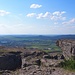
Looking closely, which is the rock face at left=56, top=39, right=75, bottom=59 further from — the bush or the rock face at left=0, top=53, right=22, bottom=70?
the rock face at left=0, top=53, right=22, bottom=70

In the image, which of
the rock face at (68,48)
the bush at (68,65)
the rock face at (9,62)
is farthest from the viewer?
the rock face at (9,62)

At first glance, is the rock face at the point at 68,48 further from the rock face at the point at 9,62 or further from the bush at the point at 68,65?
the rock face at the point at 9,62

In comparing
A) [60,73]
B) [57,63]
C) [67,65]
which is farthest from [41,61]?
[60,73]

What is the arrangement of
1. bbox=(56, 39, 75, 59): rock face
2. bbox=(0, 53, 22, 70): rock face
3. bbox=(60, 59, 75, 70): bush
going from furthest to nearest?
bbox=(0, 53, 22, 70): rock face → bbox=(56, 39, 75, 59): rock face → bbox=(60, 59, 75, 70): bush

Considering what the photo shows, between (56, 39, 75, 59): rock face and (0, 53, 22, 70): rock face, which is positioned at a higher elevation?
(56, 39, 75, 59): rock face

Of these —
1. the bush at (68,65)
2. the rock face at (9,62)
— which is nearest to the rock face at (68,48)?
the bush at (68,65)

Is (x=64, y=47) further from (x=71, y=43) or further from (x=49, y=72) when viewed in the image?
(x=49, y=72)

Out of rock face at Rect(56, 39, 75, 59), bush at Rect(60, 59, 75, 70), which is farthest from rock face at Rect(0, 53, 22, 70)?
bush at Rect(60, 59, 75, 70)

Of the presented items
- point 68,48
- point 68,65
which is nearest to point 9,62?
point 68,48

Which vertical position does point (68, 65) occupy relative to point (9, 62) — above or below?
above

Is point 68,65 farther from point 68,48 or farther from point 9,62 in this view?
point 9,62

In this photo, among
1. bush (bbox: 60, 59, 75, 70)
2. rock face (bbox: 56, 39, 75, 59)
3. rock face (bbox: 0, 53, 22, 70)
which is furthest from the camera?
rock face (bbox: 0, 53, 22, 70)

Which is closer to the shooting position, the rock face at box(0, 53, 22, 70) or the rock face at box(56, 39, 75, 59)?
the rock face at box(56, 39, 75, 59)

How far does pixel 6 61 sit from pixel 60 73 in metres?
10.2
